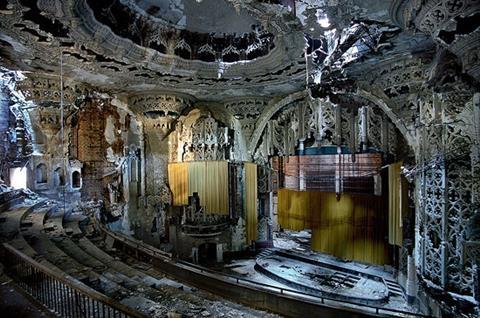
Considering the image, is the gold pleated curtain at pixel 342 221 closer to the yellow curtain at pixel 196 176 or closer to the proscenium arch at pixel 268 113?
the proscenium arch at pixel 268 113

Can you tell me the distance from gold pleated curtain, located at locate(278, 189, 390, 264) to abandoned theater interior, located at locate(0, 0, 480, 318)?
0.06 meters

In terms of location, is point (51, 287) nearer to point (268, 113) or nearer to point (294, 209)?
point (268, 113)

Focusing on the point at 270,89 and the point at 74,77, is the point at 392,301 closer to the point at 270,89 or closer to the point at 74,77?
the point at 270,89

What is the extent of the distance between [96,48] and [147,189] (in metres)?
6.98

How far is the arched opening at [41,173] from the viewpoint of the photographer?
38.8 feet

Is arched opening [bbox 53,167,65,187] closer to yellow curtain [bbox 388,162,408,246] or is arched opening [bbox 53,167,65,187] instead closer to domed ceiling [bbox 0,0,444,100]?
domed ceiling [bbox 0,0,444,100]

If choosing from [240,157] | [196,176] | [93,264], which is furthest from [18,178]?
[240,157]

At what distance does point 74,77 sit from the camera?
941 centimetres

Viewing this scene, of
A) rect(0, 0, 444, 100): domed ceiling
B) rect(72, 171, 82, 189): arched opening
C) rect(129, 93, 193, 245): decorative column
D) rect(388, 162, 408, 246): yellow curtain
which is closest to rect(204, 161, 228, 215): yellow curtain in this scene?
rect(129, 93, 193, 245): decorative column

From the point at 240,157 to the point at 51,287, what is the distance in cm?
945

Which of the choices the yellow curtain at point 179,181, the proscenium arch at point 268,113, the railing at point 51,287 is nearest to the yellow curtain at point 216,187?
the yellow curtain at point 179,181

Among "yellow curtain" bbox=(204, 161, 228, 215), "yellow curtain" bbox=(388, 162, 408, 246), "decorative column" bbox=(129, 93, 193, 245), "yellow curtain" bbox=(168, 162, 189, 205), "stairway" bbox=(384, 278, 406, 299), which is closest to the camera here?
"yellow curtain" bbox=(388, 162, 408, 246)

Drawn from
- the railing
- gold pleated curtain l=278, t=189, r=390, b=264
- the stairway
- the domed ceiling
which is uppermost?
the domed ceiling

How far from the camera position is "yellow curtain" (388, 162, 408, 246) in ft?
28.7
